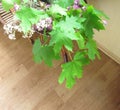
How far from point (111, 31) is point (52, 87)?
1.92 feet

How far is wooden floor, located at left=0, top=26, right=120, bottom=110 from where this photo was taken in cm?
141

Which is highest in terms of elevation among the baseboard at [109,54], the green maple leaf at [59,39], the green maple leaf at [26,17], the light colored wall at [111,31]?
the green maple leaf at [26,17]

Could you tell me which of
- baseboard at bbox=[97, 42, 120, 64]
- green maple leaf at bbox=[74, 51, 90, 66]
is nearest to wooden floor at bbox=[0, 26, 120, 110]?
baseboard at bbox=[97, 42, 120, 64]

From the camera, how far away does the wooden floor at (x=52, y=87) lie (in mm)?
1407

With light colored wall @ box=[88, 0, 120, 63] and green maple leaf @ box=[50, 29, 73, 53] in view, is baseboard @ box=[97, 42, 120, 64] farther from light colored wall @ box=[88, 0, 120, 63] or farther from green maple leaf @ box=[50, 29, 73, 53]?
green maple leaf @ box=[50, 29, 73, 53]

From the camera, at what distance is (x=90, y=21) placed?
0.84 m

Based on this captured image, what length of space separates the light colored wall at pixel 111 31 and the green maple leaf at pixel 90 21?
347mm

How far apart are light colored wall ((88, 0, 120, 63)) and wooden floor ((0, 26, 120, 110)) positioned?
8 centimetres

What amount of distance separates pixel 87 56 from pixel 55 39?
28cm

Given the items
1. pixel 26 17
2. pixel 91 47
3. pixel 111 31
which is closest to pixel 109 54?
pixel 111 31

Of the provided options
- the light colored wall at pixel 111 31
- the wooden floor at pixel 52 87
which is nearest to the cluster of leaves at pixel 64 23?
the light colored wall at pixel 111 31

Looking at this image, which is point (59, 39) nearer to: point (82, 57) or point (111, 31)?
point (82, 57)

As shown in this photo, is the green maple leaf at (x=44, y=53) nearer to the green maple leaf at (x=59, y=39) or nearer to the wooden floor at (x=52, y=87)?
the green maple leaf at (x=59, y=39)

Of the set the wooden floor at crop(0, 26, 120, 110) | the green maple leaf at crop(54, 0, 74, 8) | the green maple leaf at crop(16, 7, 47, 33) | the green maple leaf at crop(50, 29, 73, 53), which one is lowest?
the wooden floor at crop(0, 26, 120, 110)
